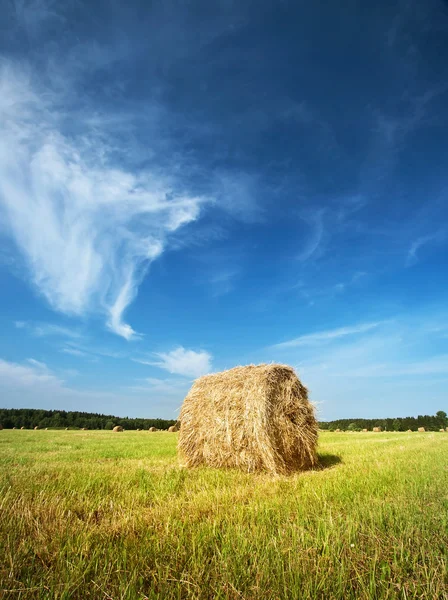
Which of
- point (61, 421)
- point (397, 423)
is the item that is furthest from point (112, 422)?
point (397, 423)

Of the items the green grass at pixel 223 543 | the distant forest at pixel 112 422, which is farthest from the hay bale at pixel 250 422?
the distant forest at pixel 112 422

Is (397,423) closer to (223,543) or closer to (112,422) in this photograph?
(112,422)

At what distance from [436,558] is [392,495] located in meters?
2.10

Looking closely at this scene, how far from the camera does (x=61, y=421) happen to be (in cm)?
5025

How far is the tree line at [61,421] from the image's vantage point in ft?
153

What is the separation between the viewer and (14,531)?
297cm

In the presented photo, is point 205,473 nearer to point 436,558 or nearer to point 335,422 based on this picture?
point 436,558

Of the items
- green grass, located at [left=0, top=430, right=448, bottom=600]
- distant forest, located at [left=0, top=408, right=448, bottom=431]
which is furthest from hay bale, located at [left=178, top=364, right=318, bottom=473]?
distant forest, located at [left=0, top=408, right=448, bottom=431]

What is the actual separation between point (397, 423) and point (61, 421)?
48.6 m

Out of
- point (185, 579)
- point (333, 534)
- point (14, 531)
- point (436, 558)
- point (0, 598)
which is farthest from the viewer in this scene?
point (14, 531)

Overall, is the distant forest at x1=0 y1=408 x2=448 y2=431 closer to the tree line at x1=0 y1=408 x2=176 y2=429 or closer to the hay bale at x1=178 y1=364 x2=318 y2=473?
the tree line at x1=0 y1=408 x2=176 y2=429

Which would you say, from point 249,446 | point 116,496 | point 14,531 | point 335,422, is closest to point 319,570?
point 14,531

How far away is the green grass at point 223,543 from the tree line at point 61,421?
143 ft

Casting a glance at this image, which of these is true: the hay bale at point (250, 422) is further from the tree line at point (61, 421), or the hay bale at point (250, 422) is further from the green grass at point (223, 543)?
the tree line at point (61, 421)
